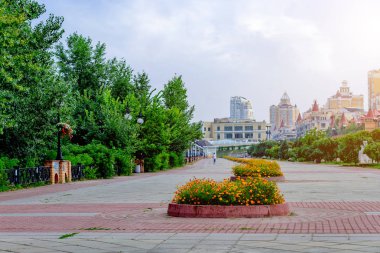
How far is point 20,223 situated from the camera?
1190 centimetres

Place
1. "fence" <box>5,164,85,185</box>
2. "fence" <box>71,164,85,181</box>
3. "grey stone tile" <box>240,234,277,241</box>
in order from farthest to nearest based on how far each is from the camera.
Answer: "fence" <box>71,164,85,181</box>
"fence" <box>5,164,85,185</box>
"grey stone tile" <box>240,234,277,241</box>

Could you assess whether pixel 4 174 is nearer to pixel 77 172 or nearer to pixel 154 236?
pixel 77 172

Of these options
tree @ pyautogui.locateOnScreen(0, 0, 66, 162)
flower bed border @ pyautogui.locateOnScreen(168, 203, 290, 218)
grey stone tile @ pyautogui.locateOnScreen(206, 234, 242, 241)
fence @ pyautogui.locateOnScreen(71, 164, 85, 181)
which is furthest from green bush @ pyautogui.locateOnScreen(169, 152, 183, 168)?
grey stone tile @ pyautogui.locateOnScreen(206, 234, 242, 241)

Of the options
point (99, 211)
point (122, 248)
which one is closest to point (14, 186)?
point (99, 211)

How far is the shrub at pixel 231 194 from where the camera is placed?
40.4 ft

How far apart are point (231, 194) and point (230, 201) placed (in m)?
0.16

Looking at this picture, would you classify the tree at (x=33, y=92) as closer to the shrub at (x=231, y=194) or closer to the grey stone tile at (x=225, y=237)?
the shrub at (x=231, y=194)

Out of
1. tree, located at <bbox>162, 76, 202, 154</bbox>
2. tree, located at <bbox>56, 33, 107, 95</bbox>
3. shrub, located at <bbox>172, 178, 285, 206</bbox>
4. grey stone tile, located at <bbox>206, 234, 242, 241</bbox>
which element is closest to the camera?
grey stone tile, located at <bbox>206, 234, 242, 241</bbox>

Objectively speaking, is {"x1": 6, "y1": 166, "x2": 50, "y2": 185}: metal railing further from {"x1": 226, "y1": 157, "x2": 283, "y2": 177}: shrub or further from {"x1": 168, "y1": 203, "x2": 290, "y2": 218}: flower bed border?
{"x1": 168, "y1": 203, "x2": 290, "y2": 218}: flower bed border

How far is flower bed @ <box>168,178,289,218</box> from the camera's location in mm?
12102

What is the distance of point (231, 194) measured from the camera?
40.4 ft

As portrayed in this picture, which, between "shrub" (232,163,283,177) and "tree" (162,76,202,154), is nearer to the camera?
"shrub" (232,163,283,177)

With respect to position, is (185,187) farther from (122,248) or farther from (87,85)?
(87,85)

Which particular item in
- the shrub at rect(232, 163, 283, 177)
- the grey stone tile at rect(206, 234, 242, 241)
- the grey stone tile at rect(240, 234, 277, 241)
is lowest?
the grey stone tile at rect(206, 234, 242, 241)
